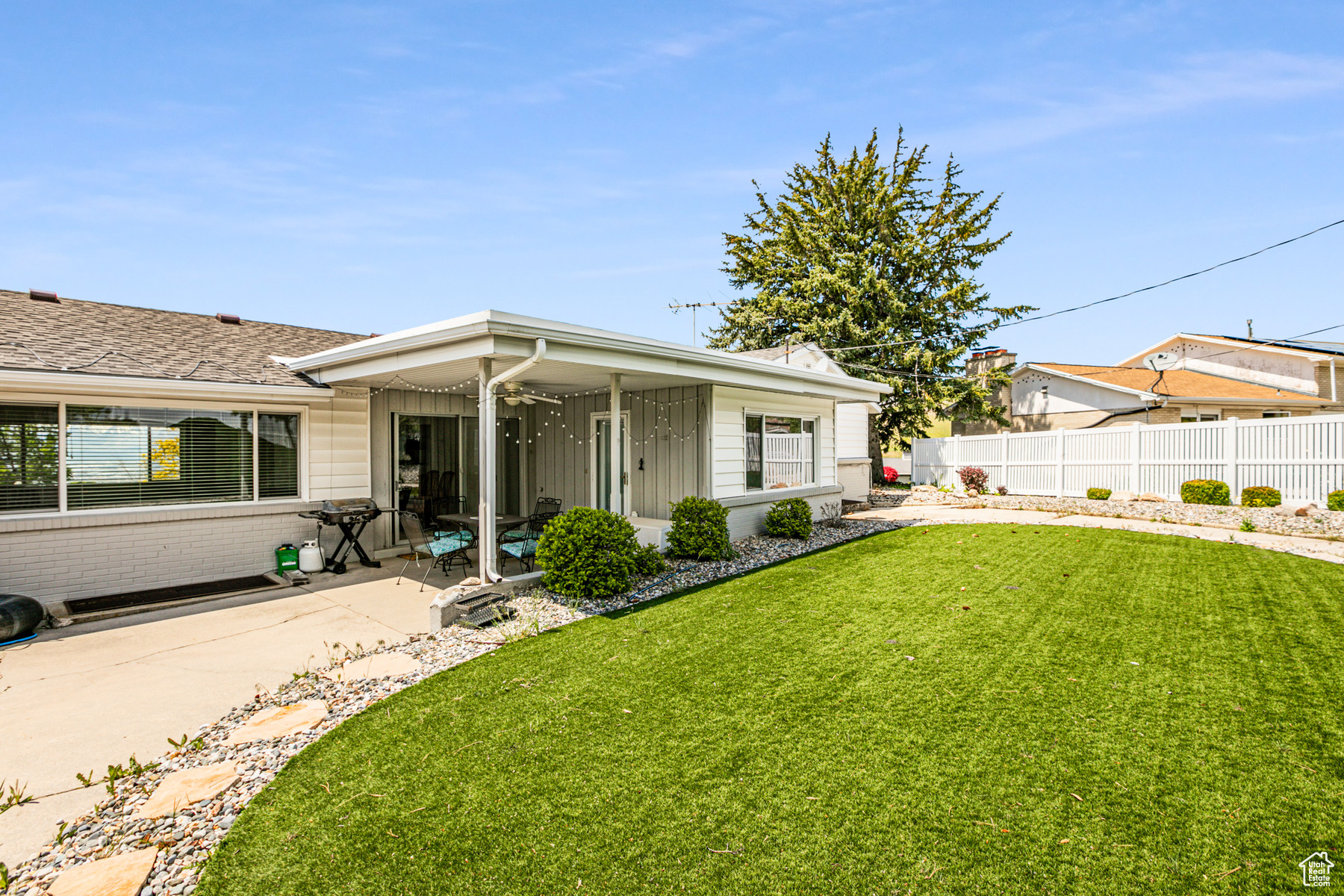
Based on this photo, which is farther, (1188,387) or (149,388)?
(1188,387)

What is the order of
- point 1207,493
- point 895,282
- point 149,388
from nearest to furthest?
point 149,388, point 1207,493, point 895,282

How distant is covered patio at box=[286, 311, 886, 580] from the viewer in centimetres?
636

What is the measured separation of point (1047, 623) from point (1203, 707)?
1605 millimetres

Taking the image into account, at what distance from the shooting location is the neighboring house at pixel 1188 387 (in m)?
18.0

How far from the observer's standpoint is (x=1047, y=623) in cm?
527

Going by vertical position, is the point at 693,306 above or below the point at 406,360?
above

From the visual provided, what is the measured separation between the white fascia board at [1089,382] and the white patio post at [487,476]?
62.5 ft

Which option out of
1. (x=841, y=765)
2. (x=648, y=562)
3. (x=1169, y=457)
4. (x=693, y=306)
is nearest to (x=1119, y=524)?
(x=1169, y=457)

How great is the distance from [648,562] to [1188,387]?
67.6 ft

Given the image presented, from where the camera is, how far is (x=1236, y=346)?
2148 centimetres

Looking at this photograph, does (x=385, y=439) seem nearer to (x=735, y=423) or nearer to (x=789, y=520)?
(x=735, y=423)

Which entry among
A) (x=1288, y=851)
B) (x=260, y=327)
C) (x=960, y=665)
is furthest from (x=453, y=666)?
(x=260, y=327)

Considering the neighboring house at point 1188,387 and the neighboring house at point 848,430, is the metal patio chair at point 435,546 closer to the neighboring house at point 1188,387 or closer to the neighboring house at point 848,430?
the neighboring house at point 848,430

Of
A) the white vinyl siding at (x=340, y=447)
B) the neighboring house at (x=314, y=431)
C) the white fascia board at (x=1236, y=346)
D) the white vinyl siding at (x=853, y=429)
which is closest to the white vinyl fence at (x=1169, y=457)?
the white vinyl siding at (x=853, y=429)
